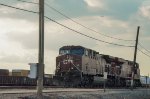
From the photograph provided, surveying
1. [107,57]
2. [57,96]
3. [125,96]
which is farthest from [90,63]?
[57,96]

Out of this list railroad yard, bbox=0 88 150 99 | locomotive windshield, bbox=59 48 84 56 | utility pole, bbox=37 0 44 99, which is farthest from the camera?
locomotive windshield, bbox=59 48 84 56

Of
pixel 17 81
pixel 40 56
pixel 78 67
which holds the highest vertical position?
pixel 40 56

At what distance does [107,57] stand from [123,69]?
820cm

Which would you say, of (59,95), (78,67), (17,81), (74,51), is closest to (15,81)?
(17,81)

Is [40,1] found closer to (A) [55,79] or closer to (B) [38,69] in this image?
(B) [38,69]

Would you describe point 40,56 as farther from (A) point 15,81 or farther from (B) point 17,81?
(B) point 17,81

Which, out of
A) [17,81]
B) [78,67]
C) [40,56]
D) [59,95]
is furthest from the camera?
[78,67]

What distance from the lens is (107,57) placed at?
185 ft

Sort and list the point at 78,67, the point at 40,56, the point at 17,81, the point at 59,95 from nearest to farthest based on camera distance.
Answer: the point at 40,56
the point at 59,95
the point at 17,81
the point at 78,67

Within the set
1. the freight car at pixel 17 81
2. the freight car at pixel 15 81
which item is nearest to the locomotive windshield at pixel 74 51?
the freight car at pixel 17 81

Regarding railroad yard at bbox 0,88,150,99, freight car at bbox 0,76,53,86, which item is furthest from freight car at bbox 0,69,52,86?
railroad yard at bbox 0,88,150,99

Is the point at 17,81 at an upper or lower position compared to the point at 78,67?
lower

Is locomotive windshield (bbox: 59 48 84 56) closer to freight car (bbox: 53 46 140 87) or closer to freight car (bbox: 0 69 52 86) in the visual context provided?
freight car (bbox: 53 46 140 87)

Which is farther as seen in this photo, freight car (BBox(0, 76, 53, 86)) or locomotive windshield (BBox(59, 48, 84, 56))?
locomotive windshield (BBox(59, 48, 84, 56))
